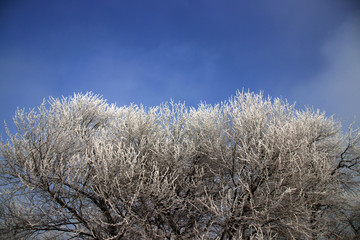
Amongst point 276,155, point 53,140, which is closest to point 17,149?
point 53,140

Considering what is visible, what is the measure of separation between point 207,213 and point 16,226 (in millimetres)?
7243

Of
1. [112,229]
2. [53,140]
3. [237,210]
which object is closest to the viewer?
[237,210]

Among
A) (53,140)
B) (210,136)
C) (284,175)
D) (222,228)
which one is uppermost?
(210,136)

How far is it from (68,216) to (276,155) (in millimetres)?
7830

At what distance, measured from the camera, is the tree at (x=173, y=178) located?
25.4 ft

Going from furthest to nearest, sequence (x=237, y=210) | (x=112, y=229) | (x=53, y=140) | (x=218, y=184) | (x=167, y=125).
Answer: (x=167, y=125), (x=218, y=184), (x=112, y=229), (x=53, y=140), (x=237, y=210)

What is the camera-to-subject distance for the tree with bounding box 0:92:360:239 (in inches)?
305

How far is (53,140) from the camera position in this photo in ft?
29.3

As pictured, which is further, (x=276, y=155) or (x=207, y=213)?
(x=207, y=213)

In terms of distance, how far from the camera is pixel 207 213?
9742mm

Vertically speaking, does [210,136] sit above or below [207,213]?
above

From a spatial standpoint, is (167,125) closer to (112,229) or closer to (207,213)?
(207,213)

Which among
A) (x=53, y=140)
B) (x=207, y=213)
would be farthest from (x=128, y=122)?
(x=207, y=213)

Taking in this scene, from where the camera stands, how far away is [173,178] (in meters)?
9.44
